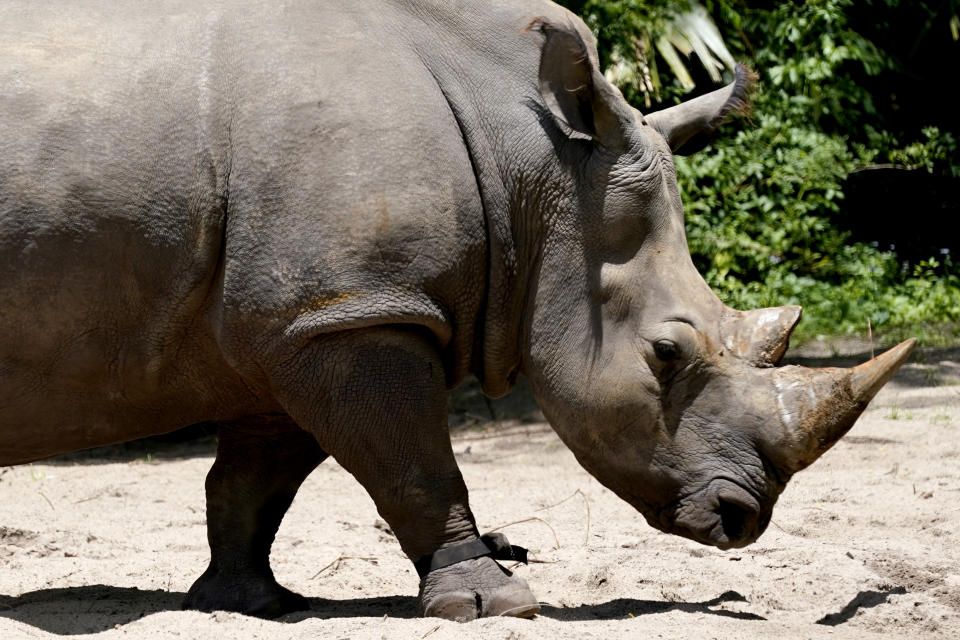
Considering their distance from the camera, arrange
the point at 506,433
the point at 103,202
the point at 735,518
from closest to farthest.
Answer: the point at 103,202
the point at 735,518
the point at 506,433

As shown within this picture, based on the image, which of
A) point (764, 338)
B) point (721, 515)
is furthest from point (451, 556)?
point (764, 338)

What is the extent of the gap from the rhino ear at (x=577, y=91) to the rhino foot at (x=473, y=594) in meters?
1.29

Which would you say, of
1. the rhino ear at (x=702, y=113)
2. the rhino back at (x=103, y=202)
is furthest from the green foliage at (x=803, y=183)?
the rhino back at (x=103, y=202)

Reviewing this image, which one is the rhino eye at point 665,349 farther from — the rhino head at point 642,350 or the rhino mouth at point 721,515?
the rhino mouth at point 721,515

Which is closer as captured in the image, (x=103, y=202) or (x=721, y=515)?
(x=103, y=202)

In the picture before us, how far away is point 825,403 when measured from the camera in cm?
395

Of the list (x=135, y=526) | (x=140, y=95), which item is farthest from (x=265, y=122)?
(x=135, y=526)

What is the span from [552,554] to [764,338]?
59.9 inches

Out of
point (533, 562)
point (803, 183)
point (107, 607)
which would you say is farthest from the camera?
point (803, 183)

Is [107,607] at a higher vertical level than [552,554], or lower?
higher

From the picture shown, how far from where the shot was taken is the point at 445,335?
3961 millimetres

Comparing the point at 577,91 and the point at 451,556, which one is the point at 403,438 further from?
the point at 577,91

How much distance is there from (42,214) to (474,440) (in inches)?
184

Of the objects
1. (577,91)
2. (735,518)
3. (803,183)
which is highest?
(577,91)
